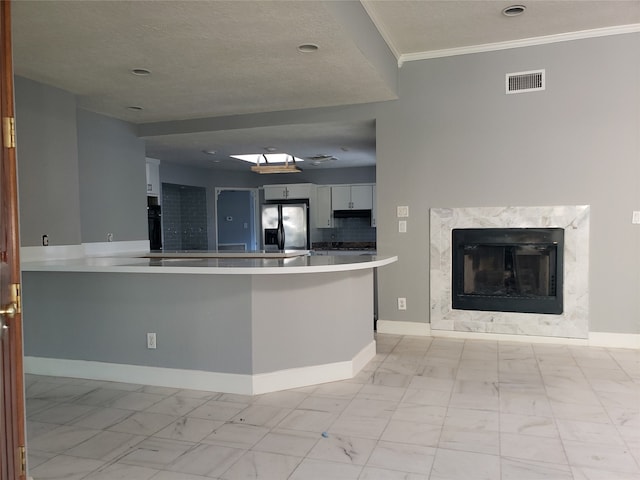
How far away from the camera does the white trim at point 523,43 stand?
13.2 ft

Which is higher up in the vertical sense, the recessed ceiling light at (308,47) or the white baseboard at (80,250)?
the recessed ceiling light at (308,47)

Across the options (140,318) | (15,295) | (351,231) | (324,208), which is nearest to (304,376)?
(140,318)

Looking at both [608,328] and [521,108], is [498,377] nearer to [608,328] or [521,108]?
[608,328]

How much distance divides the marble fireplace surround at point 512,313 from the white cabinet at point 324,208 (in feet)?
12.8

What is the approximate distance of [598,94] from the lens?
4.11m

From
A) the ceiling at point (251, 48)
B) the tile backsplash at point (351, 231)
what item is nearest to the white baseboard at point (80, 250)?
the ceiling at point (251, 48)

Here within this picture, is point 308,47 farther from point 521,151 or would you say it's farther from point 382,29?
point 521,151

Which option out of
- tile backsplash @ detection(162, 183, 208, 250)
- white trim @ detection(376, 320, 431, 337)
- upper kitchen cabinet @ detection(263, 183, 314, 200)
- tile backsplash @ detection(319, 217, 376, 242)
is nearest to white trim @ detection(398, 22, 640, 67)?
white trim @ detection(376, 320, 431, 337)

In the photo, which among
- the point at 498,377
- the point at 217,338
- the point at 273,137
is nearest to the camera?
the point at 217,338

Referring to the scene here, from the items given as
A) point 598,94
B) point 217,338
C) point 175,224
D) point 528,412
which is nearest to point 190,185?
point 175,224

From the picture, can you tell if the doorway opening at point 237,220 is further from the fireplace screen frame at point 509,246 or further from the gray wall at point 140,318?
the gray wall at point 140,318

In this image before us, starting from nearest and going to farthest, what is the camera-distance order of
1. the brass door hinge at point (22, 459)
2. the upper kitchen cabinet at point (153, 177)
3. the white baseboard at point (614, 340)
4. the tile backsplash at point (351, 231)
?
the brass door hinge at point (22, 459), the white baseboard at point (614, 340), the upper kitchen cabinet at point (153, 177), the tile backsplash at point (351, 231)

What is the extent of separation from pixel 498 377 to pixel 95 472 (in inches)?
106

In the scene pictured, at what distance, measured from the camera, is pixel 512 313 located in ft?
14.6
